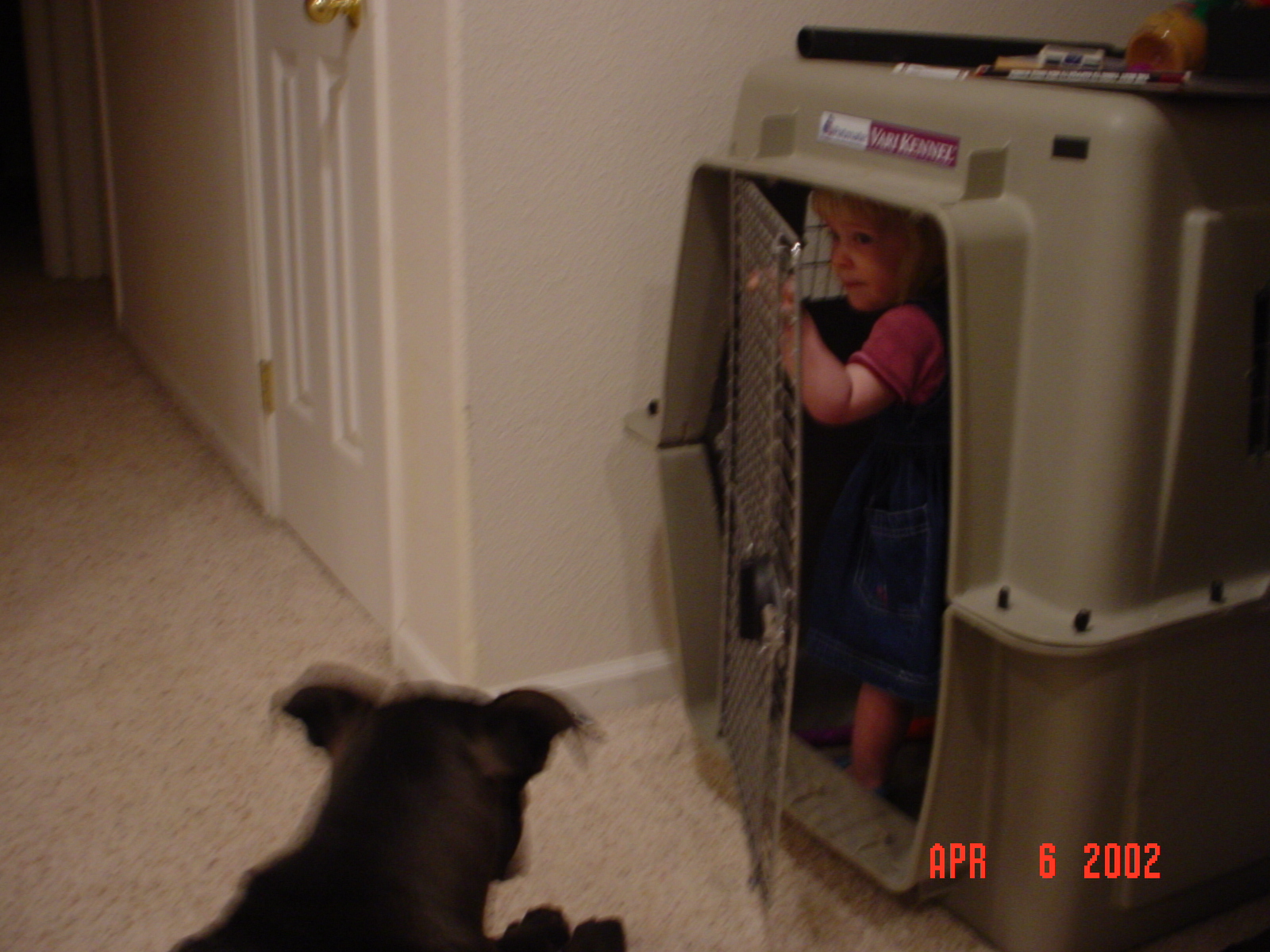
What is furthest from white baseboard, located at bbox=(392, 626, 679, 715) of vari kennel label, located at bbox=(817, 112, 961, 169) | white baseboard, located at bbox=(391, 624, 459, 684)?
vari kennel label, located at bbox=(817, 112, 961, 169)

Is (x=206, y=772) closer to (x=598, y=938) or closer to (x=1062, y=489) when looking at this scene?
(x=598, y=938)

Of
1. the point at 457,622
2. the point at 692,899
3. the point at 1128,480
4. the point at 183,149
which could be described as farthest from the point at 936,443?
the point at 183,149

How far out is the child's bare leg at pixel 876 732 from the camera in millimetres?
1486

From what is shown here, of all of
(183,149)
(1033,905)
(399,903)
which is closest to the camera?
(399,903)

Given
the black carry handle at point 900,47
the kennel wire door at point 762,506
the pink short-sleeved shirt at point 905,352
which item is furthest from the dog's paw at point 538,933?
the black carry handle at point 900,47

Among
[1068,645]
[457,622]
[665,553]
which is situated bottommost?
[457,622]

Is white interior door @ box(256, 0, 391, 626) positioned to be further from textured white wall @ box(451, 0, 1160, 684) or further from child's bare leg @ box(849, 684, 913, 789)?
child's bare leg @ box(849, 684, 913, 789)

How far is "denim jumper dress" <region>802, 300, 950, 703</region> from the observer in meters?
1.35

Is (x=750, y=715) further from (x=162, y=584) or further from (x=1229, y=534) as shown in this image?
(x=162, y=584)

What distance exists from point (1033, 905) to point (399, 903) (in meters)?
0.69

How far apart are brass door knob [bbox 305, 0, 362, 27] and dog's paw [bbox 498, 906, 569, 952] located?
1156 mm

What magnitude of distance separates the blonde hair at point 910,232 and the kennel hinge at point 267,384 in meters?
1.32

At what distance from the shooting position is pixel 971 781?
4.18 ft
